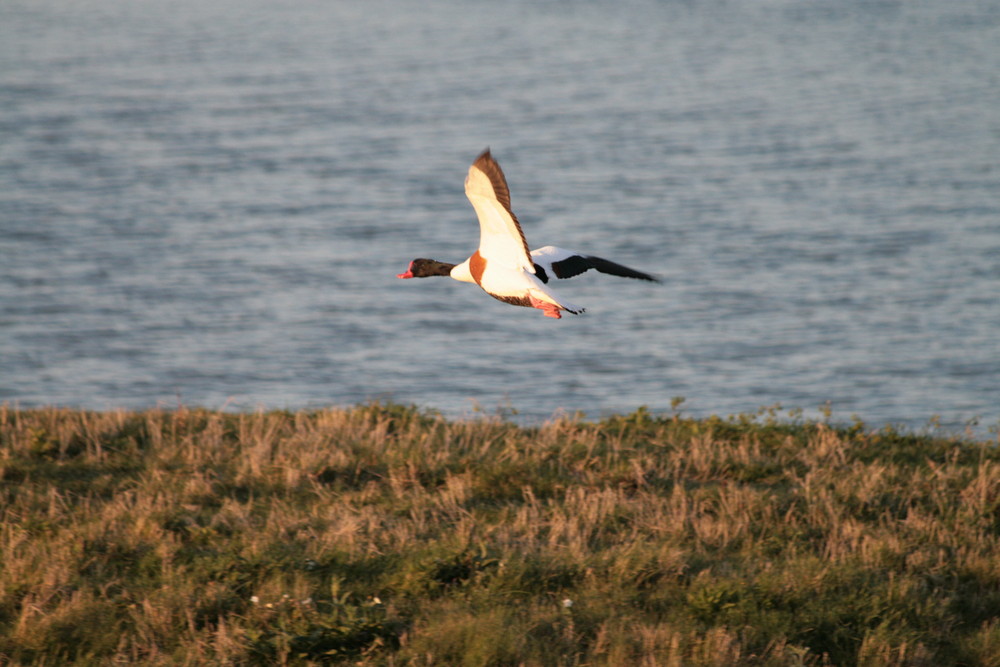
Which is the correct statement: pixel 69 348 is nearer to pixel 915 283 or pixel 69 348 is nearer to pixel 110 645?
pixel 110 645

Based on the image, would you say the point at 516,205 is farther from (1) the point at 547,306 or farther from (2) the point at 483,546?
(1) the point at 547,306

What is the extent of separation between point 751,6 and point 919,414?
3572 centimetres

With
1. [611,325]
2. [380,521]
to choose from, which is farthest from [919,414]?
[380,521]

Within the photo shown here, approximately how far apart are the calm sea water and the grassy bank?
2.70 metres

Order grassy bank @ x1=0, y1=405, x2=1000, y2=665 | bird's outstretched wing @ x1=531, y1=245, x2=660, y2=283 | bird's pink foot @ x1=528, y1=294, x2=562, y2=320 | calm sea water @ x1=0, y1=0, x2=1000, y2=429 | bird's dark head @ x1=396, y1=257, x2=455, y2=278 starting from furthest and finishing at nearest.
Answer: calm sea water @ x1=0, y1=0, x2=1000, y2=429, bird's dark head @ x1=396, y1=257, x2=455, y2=278, bird's outstretched wing @ x1=531, y1=245, x2=660, y2=283, grassy bank @ x1=0, y1=405, x2=1000, y2=665, bird's pink foot @ x1=528, y1=294, x2=562, y2=320

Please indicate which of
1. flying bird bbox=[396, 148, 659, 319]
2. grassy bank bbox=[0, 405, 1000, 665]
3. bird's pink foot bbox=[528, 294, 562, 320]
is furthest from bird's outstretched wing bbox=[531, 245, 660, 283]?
grassy bank bbox=[0, 405, 1000, 665]

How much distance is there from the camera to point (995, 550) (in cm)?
726

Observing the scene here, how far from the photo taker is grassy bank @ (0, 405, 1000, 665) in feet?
19.6

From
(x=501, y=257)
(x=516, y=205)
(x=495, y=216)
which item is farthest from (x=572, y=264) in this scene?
(x=516, y=205)

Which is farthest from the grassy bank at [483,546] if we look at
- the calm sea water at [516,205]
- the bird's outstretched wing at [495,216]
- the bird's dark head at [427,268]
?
the calm sea water at [516,205]

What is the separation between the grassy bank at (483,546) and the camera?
235 inches

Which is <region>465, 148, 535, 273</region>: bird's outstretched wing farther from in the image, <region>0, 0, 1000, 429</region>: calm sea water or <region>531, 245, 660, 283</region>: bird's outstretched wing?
<region>0, 0, 1000, 429</region>: calm sea water

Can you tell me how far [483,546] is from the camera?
6754mm

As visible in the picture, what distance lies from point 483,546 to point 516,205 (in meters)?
18.6
